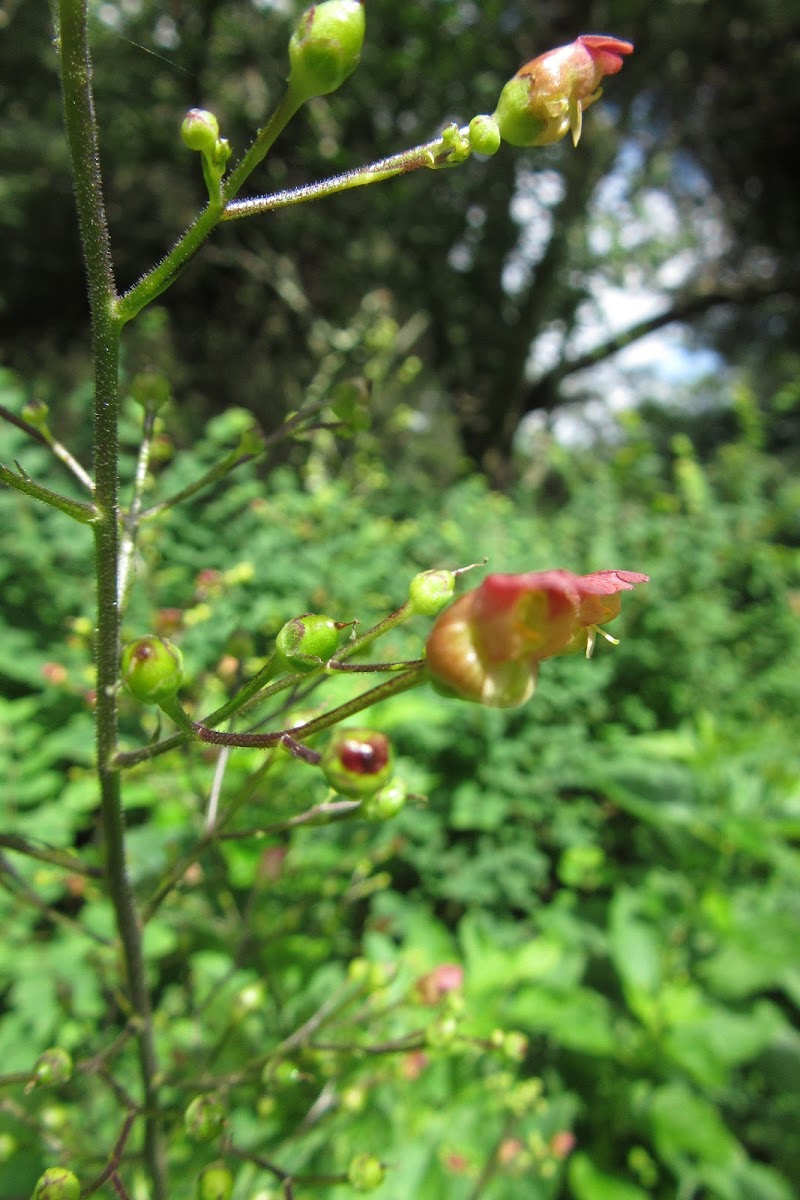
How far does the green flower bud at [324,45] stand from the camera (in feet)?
1.34

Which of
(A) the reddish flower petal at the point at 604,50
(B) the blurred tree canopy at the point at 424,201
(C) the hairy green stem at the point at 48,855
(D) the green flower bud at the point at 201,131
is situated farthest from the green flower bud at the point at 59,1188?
(B) the blurred tree canopy at the point at 424,201

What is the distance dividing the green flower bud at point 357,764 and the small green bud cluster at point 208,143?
0.31 m

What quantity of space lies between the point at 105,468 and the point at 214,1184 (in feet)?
1.81

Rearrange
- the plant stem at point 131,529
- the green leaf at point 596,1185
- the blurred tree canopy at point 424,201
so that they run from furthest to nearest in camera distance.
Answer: the blurred tree canopy at point 424,201 → the green leaf at point 596,1185 → the plant stem at point 131,529

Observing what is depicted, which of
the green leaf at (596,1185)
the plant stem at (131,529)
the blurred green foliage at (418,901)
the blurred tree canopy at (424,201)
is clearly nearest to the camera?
the plant stem at (131,529)

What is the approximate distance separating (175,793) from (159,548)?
922 millimetres

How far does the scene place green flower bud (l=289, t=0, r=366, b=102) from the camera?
0.41 meters

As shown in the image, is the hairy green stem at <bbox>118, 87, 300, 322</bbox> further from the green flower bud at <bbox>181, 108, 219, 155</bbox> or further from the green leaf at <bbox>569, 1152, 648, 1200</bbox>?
the green leaf at <bbox>569, 1152, 648, 1200</bbox>

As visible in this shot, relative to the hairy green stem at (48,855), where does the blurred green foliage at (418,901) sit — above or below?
below

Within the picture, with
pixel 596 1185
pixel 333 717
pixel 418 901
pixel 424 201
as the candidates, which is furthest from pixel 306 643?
pixel 424 201

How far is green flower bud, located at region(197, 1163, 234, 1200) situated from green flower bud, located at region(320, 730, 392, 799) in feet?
1.27

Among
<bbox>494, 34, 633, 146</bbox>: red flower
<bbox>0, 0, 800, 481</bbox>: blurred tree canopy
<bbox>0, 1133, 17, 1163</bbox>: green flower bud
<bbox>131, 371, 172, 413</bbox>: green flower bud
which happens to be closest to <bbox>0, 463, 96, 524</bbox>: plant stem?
<bbox>131, 371, 172, 413</bbox>: green flower bud

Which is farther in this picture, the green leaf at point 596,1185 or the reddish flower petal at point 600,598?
the green leaf at point 596,1185

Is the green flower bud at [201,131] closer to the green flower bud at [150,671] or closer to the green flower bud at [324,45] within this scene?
the green flower bud at [324,45]
